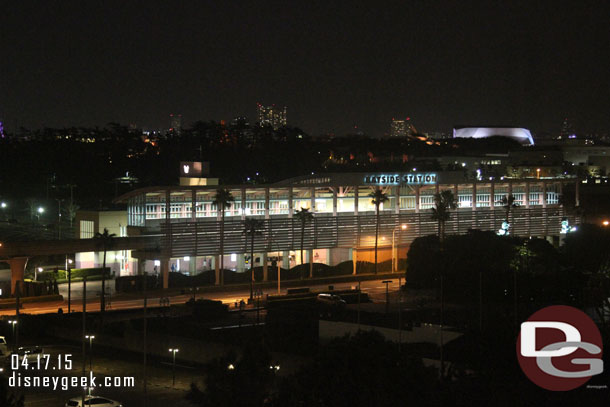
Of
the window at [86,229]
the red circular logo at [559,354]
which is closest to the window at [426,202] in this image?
the window at [86,229]

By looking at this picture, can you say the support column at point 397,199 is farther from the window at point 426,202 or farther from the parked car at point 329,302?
the parked car at point 329,302

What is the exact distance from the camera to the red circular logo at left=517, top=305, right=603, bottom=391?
2809cm

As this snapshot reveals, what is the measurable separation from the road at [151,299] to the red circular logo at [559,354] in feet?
76.0

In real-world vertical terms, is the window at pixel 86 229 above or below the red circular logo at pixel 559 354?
above

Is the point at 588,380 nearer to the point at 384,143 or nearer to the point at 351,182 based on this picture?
the point at 351,182

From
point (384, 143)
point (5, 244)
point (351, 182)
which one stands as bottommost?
point (5, 244)

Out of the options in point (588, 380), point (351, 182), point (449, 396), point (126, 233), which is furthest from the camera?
point (351, 182)

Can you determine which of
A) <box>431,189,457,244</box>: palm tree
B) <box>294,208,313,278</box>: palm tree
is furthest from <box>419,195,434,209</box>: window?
<box>294,208,313,278</box>: palm tree

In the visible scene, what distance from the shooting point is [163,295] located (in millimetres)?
58156

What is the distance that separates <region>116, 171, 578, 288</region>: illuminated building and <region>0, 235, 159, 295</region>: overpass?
2.98ft

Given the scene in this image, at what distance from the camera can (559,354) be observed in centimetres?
2997

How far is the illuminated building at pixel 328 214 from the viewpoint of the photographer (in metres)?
63.3

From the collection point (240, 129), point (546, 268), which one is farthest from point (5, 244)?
point (240, 129)

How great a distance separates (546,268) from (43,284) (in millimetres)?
33165
